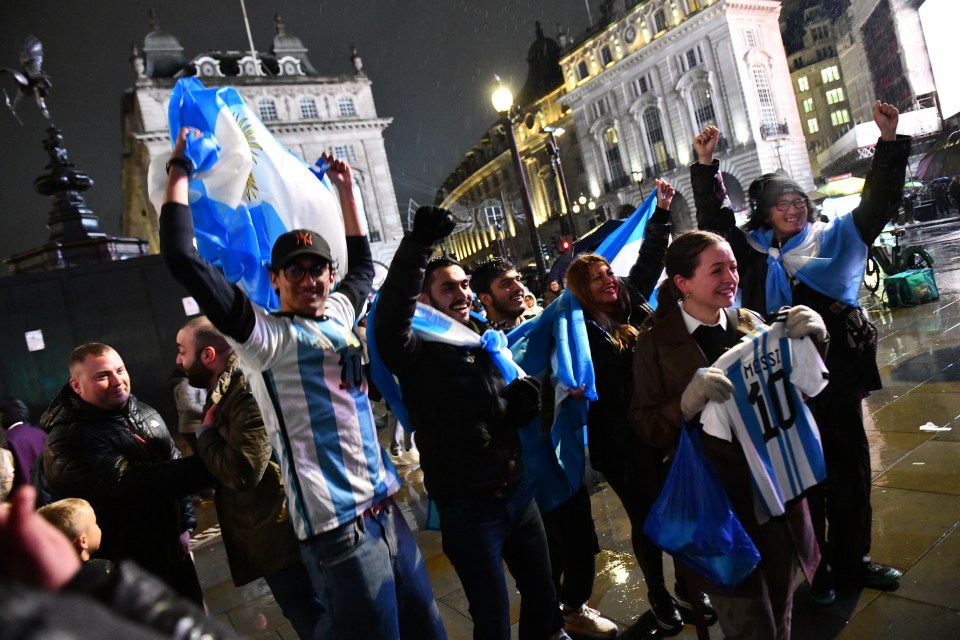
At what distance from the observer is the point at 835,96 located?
34406mm

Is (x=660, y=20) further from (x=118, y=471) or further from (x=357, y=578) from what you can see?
(x=357, y=578)

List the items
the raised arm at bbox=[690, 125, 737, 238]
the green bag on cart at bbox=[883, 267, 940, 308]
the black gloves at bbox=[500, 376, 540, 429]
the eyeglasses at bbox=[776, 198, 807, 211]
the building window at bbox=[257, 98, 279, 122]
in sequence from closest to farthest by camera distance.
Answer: the black gloves at bbox=[500, 376, 540, 429], the eyeglasses at bbox=[776, 198, 807, 211], the raised arm at bbox=[690, 125, 737, 238], the green bag on cart at bbox=[883, 267, 940, 308], the building window at bbox=[257, 98, 279, 122]

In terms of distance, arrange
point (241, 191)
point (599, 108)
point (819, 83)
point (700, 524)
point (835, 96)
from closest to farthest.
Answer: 1. point (700, 524)
2. point (241, 191)
3. point (835, 96)
4. point (819, 83)
5. point (599, 108)

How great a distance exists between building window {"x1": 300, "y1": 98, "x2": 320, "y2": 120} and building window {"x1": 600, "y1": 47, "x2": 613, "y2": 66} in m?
25.2

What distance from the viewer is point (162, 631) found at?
2.05 ft

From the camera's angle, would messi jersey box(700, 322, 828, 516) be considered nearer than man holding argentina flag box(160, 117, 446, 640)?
No

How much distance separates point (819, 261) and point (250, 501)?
304cm

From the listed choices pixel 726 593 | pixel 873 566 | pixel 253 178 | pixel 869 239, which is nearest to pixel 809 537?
pixel 726 593

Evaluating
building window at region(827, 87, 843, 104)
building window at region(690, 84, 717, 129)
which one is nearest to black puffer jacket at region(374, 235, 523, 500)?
building window at region(827, 87, 843, 104)

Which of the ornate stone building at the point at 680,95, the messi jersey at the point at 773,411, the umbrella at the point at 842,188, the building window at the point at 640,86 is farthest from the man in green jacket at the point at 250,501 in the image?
the building window at the point at 640,86

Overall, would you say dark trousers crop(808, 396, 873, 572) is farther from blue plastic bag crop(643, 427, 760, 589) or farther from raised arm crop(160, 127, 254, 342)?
raised arm crop(160, 127, 254, 342)

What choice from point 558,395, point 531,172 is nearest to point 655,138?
point 531,172

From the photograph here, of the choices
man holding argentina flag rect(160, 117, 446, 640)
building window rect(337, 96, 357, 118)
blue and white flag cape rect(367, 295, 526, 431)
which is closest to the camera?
man holding argentina flag rect(160, 117, 446, 640)

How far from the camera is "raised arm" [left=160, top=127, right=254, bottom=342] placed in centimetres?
195
